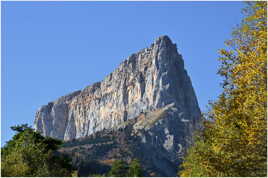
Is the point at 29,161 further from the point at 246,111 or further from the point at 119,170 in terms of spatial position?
the point at 119,170

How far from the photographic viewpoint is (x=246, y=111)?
2419 cm

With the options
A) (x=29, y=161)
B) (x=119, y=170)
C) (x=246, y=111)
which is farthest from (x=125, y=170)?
(x=246, y=111)

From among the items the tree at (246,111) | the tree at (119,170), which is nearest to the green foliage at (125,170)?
the tree at (119,170)

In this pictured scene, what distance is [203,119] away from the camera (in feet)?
149

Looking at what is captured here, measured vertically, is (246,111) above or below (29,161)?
above

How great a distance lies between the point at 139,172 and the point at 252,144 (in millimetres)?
102160

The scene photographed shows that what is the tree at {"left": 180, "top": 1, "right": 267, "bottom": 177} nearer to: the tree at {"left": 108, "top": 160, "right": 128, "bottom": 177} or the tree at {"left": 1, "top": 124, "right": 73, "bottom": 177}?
the tree at {"left": 1, "top": 124, "right": 73, "bottom": 177}

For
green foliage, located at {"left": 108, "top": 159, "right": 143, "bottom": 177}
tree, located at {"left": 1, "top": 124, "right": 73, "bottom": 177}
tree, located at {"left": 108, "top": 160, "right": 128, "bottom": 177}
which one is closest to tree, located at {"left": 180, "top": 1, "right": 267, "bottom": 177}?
tree, located at {"left": 1, "top": 124, "right": 73, "bottom": 177}

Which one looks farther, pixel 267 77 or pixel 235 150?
pixel 235 150

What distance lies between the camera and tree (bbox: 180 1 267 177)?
22906 millimetres

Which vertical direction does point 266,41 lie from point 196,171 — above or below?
above

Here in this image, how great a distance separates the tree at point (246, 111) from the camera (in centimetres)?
2291

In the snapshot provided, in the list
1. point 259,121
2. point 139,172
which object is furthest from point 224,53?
point 139,172

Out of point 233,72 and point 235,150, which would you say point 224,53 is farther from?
point 235,150
